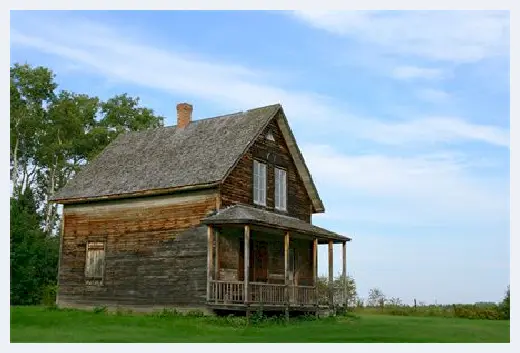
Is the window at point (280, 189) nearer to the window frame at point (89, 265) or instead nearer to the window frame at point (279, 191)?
the window frame at point (279, 191)

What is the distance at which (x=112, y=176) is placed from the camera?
30891 mm

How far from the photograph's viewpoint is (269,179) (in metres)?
30.2

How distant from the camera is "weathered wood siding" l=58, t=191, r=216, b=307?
86.4 ft

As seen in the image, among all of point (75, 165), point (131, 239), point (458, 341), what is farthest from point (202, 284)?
point (75, 165)

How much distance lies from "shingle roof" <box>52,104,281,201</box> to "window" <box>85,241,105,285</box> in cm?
220

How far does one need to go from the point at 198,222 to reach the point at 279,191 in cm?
585

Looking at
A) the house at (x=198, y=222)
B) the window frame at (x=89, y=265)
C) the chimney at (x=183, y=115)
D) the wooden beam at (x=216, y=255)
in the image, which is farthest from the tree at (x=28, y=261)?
the wooden beam at (x=216, y=255)

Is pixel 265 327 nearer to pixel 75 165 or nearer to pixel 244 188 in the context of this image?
pixel 244 188

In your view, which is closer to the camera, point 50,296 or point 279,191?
point 279,191

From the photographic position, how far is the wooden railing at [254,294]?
2495cm

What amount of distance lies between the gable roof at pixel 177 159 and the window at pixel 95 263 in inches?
81.5

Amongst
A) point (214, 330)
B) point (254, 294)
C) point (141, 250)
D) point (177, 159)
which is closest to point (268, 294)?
point (254, 294)

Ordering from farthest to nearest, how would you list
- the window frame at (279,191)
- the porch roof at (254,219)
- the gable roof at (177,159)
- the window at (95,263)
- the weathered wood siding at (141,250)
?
1. the window frame at (279,191)
2. the window at (95,263)
3. the gable roof at (177,159)
4. the weathered wood siding at (141,250)
5. the porch roof at (254,219)

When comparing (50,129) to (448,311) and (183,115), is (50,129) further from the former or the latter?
(448,311)
